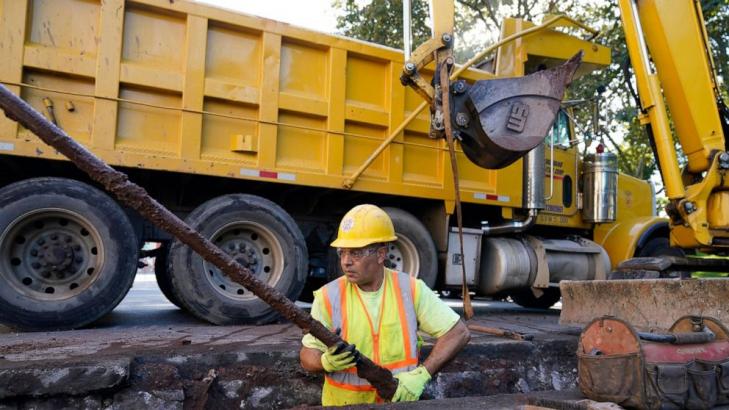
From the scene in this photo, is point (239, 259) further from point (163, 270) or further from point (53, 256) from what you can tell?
point (53, 256)

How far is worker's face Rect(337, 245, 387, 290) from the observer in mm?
2318

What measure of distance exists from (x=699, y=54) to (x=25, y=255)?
614 cm

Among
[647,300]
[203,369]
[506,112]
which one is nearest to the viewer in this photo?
[203,369]

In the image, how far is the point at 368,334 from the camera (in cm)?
234

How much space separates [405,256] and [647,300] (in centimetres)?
216

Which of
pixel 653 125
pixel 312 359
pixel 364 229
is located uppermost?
pixel 653 125

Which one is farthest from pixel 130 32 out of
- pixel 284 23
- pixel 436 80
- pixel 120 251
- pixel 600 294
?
pixel 600 294

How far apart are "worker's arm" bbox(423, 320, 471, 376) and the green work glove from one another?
40 millimetres

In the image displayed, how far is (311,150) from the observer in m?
4.96

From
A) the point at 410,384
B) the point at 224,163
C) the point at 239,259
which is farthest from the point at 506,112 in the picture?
the point at 410,384

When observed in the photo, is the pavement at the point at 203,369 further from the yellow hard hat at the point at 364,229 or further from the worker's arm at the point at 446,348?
the yellow hard hat at the point at 364,229

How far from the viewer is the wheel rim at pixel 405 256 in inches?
211

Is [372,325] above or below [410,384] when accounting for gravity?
above

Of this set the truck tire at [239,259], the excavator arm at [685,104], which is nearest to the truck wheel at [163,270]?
the truck tire at [239,259]
